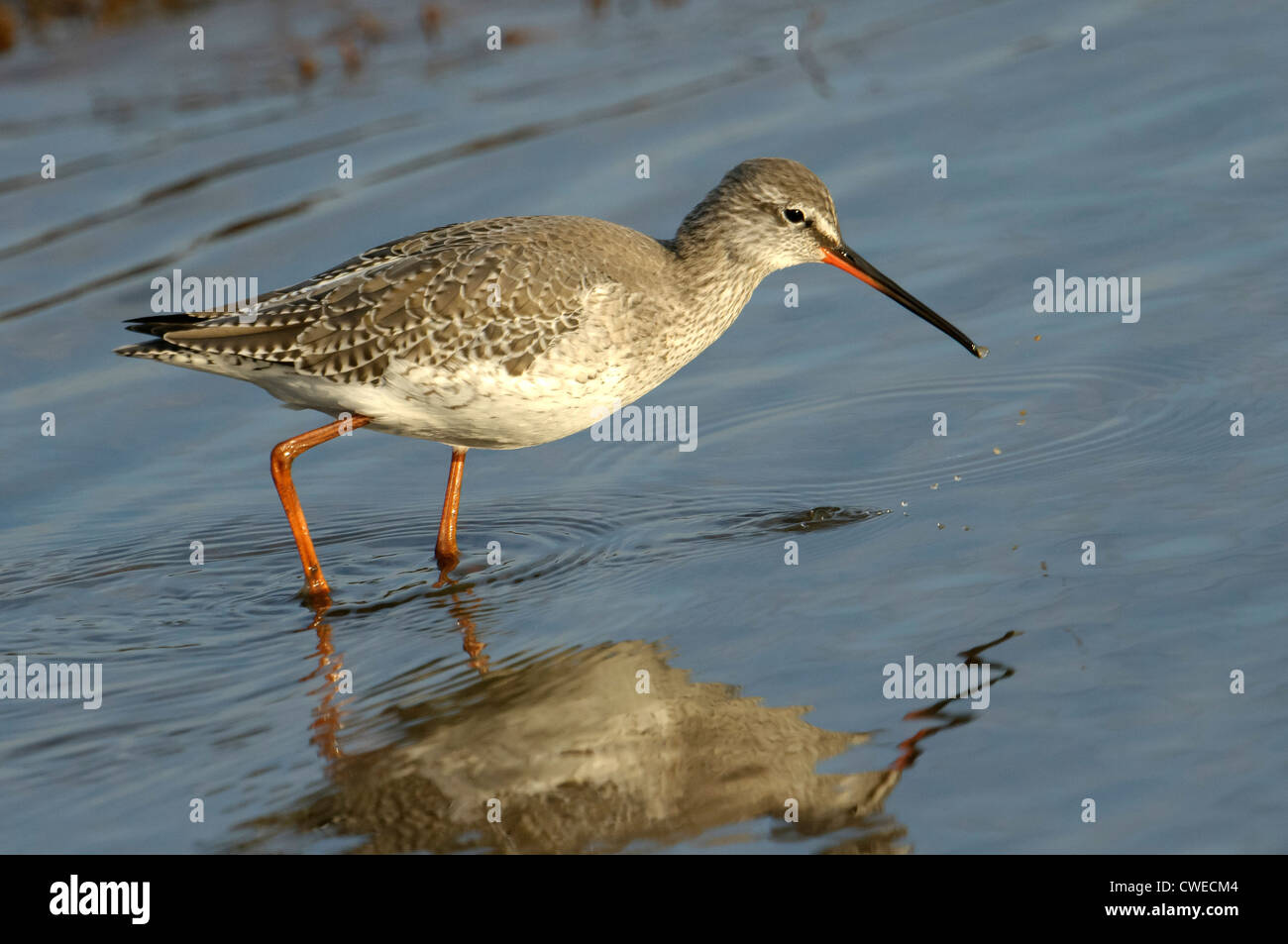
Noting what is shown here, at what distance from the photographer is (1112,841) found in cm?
604

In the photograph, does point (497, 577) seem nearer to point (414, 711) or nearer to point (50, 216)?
point (414, 711)

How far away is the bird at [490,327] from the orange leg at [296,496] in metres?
0.01

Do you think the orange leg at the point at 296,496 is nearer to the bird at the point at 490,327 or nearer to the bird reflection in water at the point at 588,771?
the bird at the point at 490,327

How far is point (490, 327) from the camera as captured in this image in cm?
887

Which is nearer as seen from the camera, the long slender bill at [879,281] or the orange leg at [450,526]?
the orange leg at [450,526]

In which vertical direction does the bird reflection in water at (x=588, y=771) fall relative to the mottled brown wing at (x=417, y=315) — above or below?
below

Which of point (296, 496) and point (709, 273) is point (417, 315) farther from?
point (709, 273)

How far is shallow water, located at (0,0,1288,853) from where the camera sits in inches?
265

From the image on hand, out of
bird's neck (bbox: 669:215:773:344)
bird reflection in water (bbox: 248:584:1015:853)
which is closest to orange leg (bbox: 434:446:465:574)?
bird reflection in water (bbox: 248:584:1015:853)

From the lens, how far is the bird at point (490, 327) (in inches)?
350

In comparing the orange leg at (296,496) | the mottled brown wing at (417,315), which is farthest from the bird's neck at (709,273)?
the orange leg at (296,496)

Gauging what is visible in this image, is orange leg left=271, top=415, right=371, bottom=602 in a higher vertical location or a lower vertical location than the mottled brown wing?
lower

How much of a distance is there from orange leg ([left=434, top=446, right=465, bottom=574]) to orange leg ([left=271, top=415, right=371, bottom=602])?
A: 25.9 inches

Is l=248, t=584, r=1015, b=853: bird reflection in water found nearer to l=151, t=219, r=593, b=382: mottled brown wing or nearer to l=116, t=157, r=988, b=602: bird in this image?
l=116, t=157, r=988, b=602: bird
